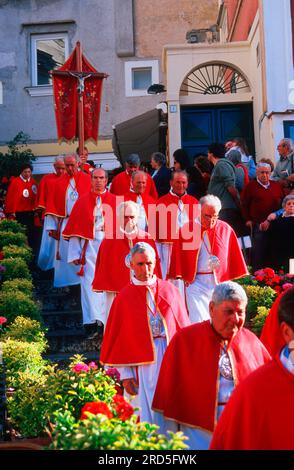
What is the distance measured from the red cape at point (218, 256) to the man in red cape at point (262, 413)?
17.7ft

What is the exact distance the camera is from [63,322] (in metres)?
13.2

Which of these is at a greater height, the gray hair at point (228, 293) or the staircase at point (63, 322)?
the gray hair at point (228, 293)

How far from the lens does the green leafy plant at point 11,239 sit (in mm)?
16047

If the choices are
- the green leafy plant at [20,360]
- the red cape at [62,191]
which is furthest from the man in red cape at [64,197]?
the green leafy plant at [20,360]

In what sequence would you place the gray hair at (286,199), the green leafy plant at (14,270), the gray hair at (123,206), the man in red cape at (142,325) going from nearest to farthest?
the man in red cape at (142,325)
the gray hair at (123,206)
the gray hair at (286,199)
the green leafy plant at (14,270)

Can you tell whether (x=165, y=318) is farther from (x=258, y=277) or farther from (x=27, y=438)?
(x=258, y=277)

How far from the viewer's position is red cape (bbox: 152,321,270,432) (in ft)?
21.6

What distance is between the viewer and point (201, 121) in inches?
811

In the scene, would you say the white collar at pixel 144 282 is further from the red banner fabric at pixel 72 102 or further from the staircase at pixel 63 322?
the red banner fabric at pixel 72 102

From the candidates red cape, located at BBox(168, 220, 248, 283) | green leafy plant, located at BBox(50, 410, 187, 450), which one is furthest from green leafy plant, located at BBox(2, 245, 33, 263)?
green leafy plant, located at BBox(50, 410, 187, 450)

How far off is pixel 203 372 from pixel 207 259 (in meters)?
4.07

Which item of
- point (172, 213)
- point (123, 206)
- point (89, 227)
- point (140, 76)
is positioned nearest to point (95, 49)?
point (140, 76)

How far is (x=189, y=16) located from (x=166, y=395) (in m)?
20.5
